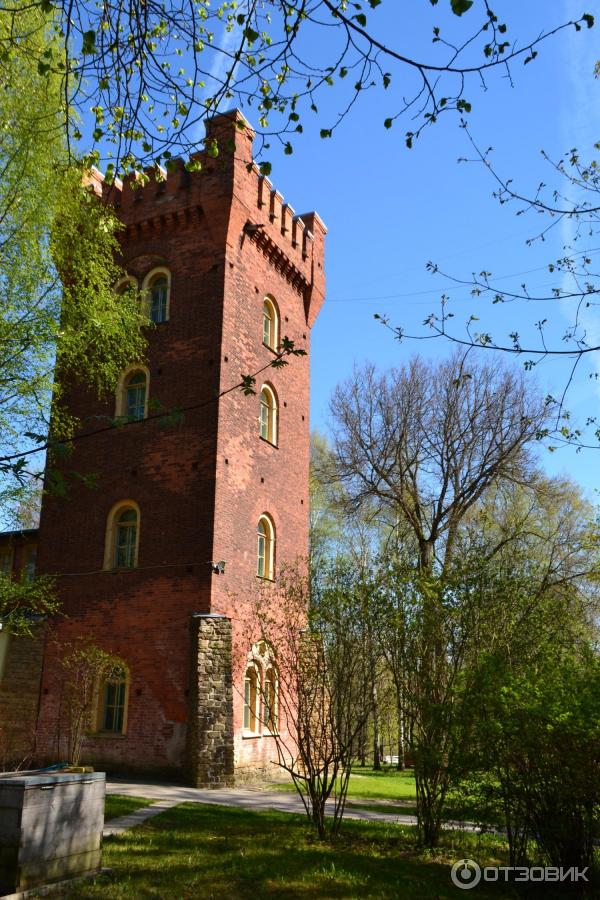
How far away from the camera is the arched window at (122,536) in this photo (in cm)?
1771

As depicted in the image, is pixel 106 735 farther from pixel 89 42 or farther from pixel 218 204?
pixel 89 42

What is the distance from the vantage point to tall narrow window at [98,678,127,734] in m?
16.4

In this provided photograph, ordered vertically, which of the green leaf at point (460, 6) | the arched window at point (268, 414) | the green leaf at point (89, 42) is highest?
the arched window at point (268, 414)

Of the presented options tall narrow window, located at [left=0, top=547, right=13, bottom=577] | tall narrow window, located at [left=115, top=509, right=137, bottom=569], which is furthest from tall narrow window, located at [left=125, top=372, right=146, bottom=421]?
tall narrow window, located at [left=0, top=547, right=13, bottom=577]

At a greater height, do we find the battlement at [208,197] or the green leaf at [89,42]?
the battlement at [208,197]

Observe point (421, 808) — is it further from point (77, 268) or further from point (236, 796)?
point (77, 268)

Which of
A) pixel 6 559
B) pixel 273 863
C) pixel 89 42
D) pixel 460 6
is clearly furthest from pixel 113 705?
pixel 460 6

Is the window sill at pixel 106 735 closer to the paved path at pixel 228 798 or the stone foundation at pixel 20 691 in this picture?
the paved path at pixel 228 798

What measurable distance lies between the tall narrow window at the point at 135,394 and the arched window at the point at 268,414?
122 inches

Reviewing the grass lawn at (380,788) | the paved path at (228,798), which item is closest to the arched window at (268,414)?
the grass lawn at (380,788)

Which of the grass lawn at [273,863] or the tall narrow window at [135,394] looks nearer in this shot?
the grass lawn at [273,863]

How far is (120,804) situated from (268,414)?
11.0 meters

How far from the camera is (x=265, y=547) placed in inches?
752

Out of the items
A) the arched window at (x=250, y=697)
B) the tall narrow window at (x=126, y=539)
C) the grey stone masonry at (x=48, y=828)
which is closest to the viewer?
the grey stone masonry at (x=48, y=828)
